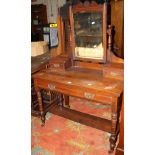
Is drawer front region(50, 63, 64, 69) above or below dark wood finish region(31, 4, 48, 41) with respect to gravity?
below

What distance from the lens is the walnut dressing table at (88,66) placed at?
2.00 metres

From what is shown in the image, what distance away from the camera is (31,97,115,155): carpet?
215 centimetres

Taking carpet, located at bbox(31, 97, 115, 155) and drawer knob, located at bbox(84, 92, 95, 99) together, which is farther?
carpet, located at bbox(31, 97, 115, 155)

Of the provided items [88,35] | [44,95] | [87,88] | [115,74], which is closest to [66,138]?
[87,88]

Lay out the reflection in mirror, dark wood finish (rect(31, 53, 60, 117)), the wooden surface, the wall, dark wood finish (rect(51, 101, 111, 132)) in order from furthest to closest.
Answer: the wall → dark wood finish (rect(31, 53, 60, 117)) → dark wood finish (rect(51, 101, 111, 132)) → the reflection in mirror → the wooden surface

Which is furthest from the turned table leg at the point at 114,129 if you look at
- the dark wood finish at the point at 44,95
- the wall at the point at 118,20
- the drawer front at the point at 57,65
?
the wall at the point at 118,20

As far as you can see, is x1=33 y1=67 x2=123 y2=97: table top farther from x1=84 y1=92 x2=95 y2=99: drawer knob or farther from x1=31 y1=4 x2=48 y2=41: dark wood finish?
x1=31 y1=4 x2=48 y2=41: dark wood finish

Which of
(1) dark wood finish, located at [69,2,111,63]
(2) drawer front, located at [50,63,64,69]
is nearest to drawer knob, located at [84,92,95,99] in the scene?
(1) dark wood finish, located at [69,2,111,63]

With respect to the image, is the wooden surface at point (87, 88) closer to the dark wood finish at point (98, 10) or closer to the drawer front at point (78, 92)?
the drawer front at point (78, 92)

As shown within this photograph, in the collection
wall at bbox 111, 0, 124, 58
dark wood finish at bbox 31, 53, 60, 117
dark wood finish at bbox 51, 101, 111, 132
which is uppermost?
wall at bbox 111, 0, 124, 58

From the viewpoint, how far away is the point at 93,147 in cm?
219

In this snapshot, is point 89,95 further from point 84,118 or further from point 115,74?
point 84,118
